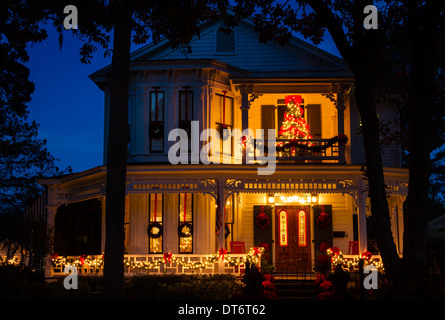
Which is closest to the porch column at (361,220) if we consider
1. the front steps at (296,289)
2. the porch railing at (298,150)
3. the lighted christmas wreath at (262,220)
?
the porch railing at (298,150)

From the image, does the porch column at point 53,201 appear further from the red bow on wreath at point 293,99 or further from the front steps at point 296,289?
the red bow on wreath at point 293,99

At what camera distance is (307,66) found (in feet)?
76.0

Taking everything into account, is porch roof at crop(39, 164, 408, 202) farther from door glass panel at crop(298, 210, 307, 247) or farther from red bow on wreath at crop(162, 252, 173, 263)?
door glass panel at crop(298, 210, 307, 247)

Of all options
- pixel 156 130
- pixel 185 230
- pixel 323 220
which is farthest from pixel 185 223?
pixel 323 220

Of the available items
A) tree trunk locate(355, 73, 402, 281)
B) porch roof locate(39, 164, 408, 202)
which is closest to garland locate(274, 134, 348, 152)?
porch roof locate(39, 164, 408, 202)

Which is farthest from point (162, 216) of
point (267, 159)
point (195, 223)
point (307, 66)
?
point (307, 66)

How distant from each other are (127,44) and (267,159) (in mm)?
8774

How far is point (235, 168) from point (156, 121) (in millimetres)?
4258

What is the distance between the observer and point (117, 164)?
1144cm

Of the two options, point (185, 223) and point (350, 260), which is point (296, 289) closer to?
point (350, 260)

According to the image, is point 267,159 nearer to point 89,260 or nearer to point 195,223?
point 195,223

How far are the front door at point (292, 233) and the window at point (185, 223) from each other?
133 inches

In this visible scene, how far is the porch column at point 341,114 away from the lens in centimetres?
1986

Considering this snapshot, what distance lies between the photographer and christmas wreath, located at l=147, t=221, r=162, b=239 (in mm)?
20875
